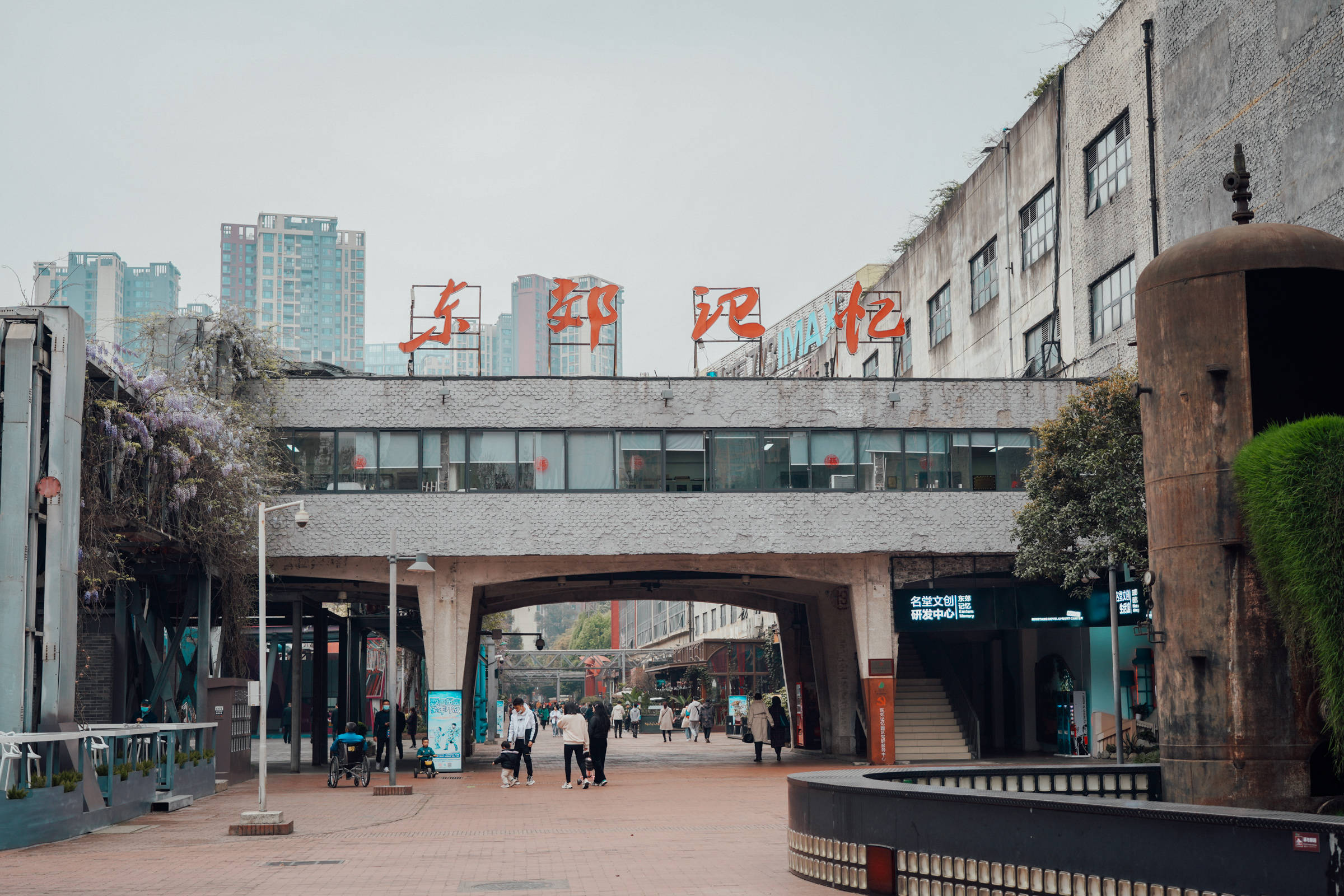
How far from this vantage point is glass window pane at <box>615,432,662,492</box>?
3347cm

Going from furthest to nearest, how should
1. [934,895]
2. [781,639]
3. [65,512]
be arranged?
[781,639], [65,512], [934,895]

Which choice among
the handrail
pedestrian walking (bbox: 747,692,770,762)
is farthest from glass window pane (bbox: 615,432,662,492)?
the handrail

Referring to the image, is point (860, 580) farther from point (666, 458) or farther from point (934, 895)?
point (934, 895)

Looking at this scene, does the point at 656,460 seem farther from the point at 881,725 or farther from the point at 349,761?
the point at 349,761

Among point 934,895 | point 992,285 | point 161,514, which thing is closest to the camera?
A: point 934,895

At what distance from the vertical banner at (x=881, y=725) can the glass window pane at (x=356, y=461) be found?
12950 mm

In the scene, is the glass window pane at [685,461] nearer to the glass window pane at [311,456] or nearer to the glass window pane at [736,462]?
the glass window pane at [736,462]

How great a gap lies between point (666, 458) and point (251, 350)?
1010 centimetres

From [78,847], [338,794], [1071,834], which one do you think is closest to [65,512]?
[78,847]

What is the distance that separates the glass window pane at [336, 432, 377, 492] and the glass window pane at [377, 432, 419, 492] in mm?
156

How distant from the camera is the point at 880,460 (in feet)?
111

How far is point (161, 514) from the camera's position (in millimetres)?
25609

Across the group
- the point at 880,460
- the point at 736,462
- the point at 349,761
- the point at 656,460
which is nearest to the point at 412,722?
the point at 349,761

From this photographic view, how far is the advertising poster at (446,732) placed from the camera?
3250cm
